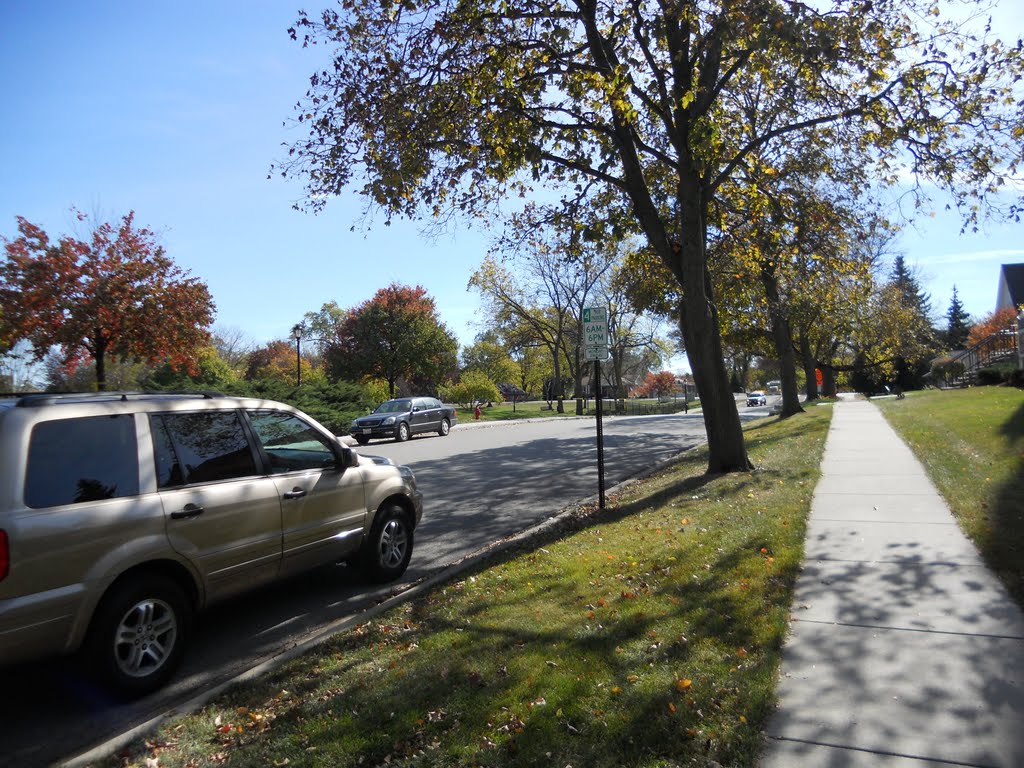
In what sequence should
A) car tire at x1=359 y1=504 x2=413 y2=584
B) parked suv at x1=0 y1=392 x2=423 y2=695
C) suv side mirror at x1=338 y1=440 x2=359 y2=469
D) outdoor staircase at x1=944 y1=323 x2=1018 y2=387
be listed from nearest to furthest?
parked suv at x1=0 y1=392 x2=423 y2=695 → suv side mirror at x1=338 y1=440 x2=359 y2=469 → car tire at x1=359 y1=504 x2=413 y2=584 → outdoor staircase at x1=944 y1=323 x2=1018 y2=387

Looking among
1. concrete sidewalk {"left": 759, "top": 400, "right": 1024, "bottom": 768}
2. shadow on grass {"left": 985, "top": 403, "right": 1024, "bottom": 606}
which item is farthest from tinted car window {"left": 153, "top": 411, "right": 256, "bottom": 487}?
shadow on grass {"left": 985, "top": 403, "right": 1024, "bottom": 606}

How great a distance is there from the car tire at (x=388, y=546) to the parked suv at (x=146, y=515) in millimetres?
378

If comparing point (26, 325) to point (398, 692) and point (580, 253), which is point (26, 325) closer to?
point (580, 253)

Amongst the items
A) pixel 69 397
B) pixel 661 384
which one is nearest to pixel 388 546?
pixel 69 397

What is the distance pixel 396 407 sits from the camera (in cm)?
2741

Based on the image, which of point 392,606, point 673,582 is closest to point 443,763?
point 392,606

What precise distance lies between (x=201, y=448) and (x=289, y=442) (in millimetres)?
1085

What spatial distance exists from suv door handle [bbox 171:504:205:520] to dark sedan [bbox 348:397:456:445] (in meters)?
21.0

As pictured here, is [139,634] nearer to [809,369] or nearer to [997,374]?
[997,374]

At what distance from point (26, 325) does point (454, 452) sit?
11557mm

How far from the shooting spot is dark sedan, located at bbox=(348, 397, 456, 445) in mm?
25844

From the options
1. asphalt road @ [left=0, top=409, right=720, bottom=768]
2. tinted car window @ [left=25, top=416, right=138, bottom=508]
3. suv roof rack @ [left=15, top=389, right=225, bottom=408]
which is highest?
suv roof rack @ [left=15, top=389, right=225, bottom=408]

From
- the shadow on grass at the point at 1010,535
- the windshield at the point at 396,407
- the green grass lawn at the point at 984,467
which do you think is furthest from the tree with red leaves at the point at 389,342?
the shadow on grass at the point at 1010,535

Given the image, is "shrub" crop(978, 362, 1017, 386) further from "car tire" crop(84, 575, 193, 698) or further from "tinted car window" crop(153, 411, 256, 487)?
"car tire" crop(84, 575, 193, 698)
